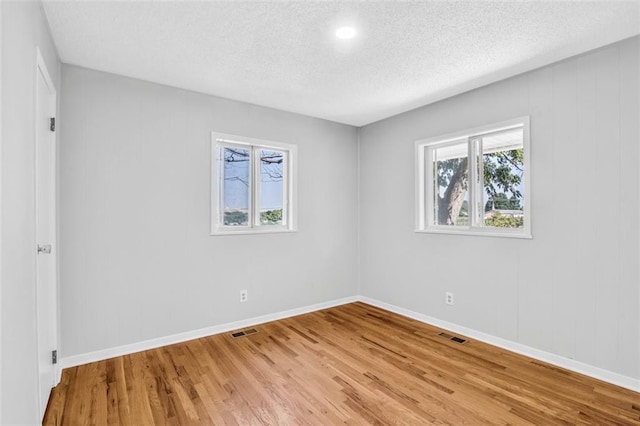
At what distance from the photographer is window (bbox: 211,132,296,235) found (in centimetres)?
362

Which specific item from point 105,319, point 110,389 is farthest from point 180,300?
point 110,389

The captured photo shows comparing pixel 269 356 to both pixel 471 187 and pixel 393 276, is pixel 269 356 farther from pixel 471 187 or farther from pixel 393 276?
pixel 471 187

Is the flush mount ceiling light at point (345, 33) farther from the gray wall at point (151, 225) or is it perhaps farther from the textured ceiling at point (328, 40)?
the gray wall at point (151, 225)

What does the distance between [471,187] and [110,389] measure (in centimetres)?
369

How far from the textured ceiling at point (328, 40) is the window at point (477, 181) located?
57 centimetres

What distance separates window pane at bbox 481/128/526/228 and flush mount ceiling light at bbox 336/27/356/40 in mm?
1885

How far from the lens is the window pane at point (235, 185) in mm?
3674

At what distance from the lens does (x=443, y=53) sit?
2564 millimetres

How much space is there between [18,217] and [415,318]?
3.72 m

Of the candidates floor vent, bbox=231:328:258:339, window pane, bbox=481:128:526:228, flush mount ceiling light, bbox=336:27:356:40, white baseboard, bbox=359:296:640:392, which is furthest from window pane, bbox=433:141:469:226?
floor vent, bbox=231:328:258:339

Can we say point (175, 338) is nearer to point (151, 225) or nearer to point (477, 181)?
point (151, 225)

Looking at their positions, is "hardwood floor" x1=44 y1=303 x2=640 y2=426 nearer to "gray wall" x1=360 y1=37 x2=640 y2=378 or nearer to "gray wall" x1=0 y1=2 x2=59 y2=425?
"gray wall" x1=360 y1=37 x2=640 y2=378

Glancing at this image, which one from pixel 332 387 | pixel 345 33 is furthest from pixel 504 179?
pixel 332 387

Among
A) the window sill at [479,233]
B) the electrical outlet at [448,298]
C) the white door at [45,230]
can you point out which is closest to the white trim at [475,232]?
the window sill at [479,233]
